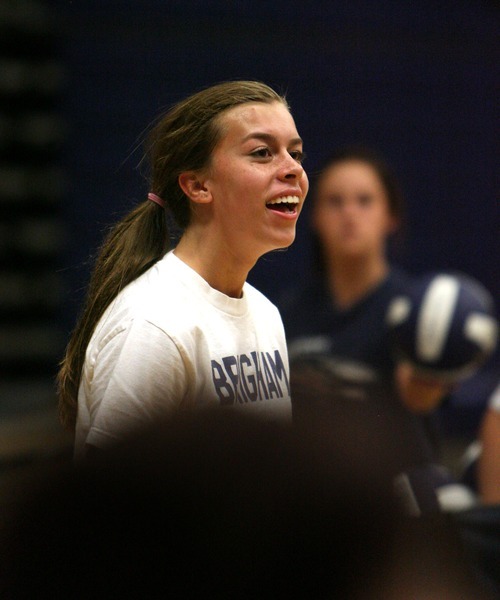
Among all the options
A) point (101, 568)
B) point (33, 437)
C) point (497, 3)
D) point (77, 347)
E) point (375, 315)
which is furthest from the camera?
point (497, 3)

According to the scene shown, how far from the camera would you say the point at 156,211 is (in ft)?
2.89

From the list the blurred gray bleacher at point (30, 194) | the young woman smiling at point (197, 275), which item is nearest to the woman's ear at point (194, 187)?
the young woman smiling at point (197, 275)

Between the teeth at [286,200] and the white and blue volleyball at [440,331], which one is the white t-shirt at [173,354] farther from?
the white and blue volleyball at [440,331]

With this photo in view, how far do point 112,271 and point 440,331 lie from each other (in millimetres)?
1246

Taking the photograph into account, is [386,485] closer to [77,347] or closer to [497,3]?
[77,347]

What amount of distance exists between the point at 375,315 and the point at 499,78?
6.85 ft

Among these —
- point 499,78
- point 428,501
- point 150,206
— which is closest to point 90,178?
point 499,78

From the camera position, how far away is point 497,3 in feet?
12.3

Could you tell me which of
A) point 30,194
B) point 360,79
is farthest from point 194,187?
point 30,194

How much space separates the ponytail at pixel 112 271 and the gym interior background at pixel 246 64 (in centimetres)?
257

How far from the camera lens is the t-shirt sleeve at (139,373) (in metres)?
0.77

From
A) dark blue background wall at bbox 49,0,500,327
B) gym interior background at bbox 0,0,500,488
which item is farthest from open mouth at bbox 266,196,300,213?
gym interior background at bbox 0,0,500,488

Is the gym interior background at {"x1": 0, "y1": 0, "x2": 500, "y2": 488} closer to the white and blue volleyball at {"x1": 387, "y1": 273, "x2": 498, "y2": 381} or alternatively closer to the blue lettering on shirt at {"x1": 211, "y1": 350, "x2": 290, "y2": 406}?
the white and blue volleyball at {"x1": 387, "y1": 273, "x2": 498, "y2": 381}

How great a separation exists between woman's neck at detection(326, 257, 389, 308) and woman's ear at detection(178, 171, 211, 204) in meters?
1.25
